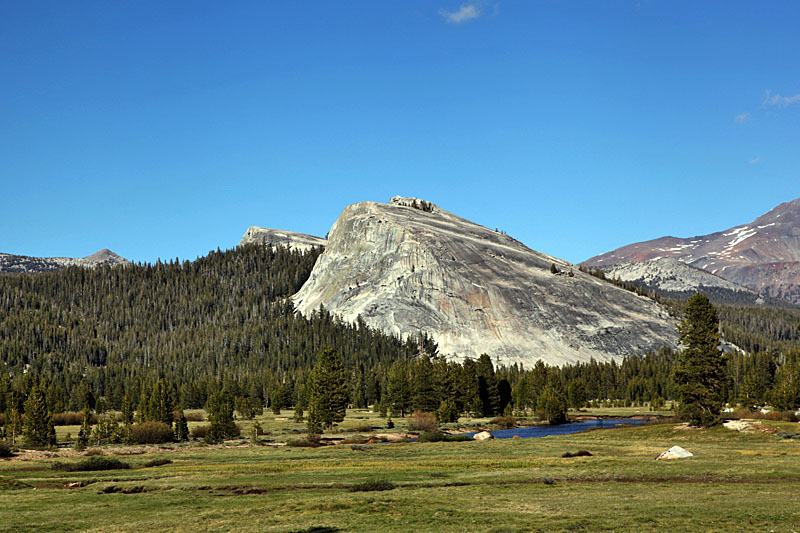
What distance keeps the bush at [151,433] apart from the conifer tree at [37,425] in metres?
9.51

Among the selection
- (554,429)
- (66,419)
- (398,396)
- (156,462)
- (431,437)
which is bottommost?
(554,429)

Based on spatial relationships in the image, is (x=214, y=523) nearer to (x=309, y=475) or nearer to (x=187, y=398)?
(x=309, y=475)

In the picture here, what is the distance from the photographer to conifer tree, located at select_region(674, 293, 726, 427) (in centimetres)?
8669

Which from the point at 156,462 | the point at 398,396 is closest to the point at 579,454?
the point at 156,462

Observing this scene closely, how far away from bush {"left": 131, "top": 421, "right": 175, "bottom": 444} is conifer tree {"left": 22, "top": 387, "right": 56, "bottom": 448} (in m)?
9.51

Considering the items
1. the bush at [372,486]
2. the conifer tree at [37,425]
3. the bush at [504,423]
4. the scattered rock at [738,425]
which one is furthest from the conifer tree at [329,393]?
the bush at [372,486]

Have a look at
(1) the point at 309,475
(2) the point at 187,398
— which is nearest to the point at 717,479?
(1) the point at 309,475

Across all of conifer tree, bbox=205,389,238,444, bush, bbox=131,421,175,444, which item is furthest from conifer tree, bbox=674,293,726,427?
bush, bbox=131,421,175,444

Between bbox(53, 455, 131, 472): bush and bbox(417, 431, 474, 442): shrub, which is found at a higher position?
bbox(53, 455, 131, 472): bush

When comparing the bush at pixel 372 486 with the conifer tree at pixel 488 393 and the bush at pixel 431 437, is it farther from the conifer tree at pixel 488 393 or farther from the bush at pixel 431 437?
the conifer tree at pixel 488 393

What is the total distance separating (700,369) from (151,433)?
226 feet

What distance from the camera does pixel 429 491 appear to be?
44.4 m

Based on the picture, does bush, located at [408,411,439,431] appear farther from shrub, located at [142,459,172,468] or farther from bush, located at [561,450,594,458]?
shrub, located at [142,459,172,468]

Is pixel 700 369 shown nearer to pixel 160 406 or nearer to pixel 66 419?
pixel 160 406
